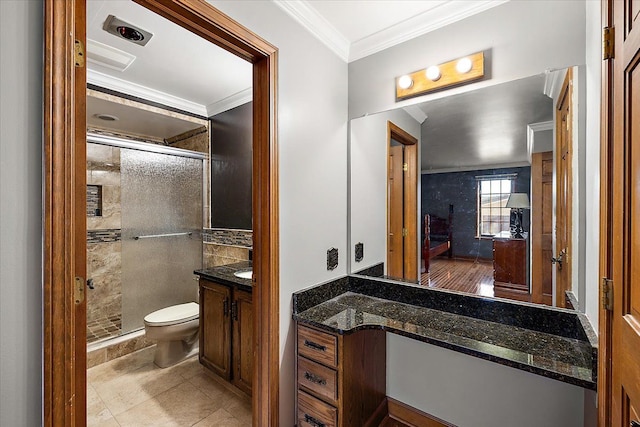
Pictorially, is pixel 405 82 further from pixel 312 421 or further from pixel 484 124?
pixel 312 421

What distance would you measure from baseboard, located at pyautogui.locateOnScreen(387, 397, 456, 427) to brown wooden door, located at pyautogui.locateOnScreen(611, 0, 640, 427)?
1116 millimetres

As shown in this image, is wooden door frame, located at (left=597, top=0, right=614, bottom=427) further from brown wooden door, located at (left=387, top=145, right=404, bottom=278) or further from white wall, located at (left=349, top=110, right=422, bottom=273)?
white wall, located at (left=349, top=110, right=422, bottom=273)

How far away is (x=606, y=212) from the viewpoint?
894 millimetres

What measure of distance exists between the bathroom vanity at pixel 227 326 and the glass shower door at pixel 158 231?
993mm

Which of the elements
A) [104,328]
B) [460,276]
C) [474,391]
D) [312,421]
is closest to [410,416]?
A: [474,391]

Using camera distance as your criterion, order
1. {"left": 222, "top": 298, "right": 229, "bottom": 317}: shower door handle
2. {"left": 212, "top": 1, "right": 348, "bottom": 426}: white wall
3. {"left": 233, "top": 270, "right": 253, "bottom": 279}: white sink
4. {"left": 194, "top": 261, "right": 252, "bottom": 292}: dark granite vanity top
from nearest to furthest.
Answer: {"left": 212, "top": 1, "right": 348, "bottom": 426}: white wall → {"left": 194, "top": 261, "right": 252, "bottom": 292}: dark granite vanity top → {"left": 222, "top": 298, "right": 229, "bottom": 317}: shower door handle → {"left": 233, "top": 270, "right": 253, "bottom": 279}: white sink

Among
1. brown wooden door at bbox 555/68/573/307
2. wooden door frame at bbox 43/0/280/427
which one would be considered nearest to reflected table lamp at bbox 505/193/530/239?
brown wooden door at bbox 555/68/573/307

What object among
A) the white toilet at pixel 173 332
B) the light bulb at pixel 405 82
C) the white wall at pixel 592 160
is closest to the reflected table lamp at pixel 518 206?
the white wall at pixel 592 160

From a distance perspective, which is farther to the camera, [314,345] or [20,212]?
[314,345]

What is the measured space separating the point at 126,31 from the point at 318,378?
2390mm

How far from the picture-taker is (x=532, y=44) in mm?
1479

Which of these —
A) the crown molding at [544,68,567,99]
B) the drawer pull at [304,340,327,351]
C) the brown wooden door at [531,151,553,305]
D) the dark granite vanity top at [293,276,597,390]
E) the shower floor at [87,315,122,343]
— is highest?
the crown molding at [544,68,567,99]

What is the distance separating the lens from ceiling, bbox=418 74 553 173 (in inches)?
60.1

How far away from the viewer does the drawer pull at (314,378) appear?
1.57 meters
